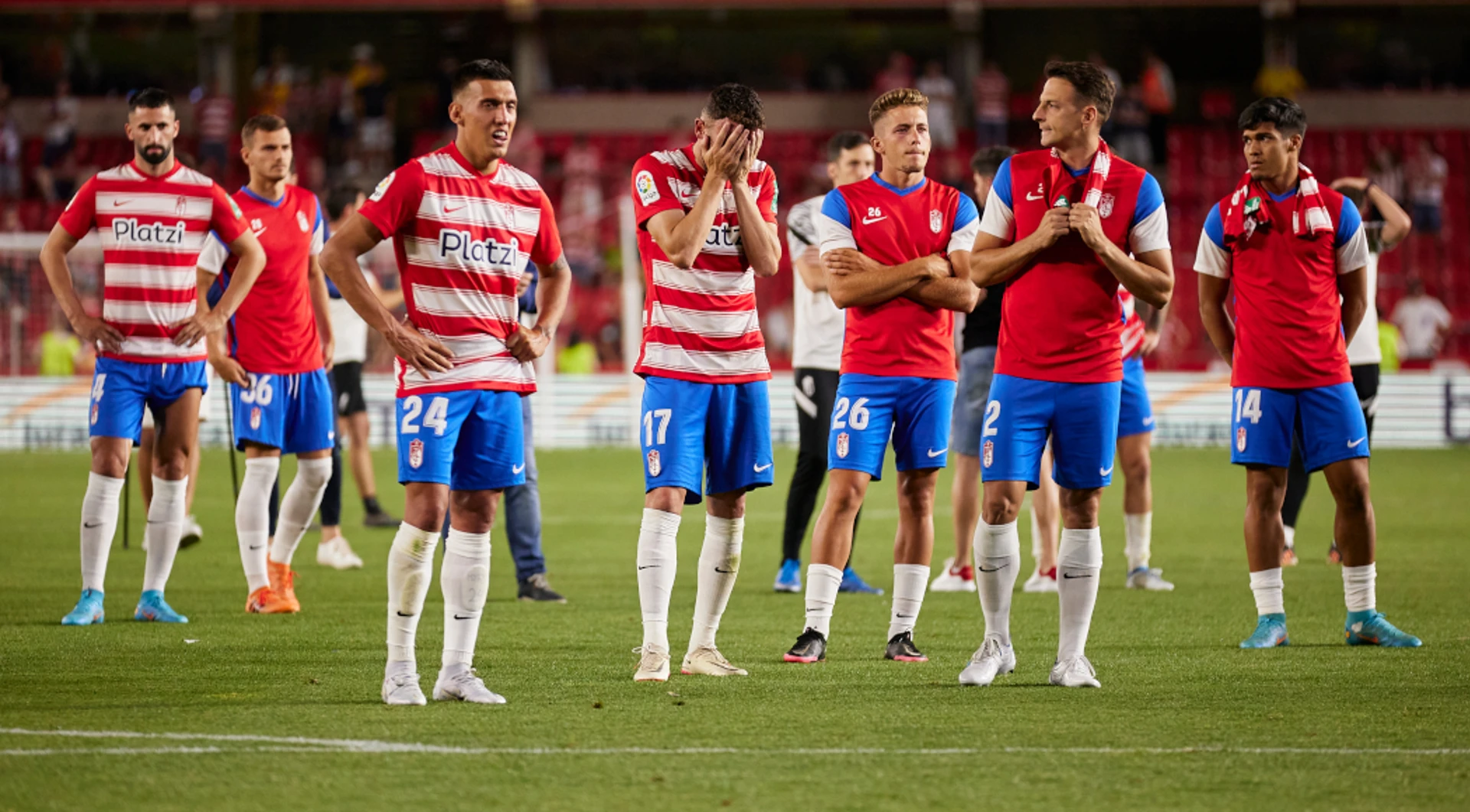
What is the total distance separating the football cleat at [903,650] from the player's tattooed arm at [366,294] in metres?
2.34

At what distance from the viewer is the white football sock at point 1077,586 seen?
6.48 metres

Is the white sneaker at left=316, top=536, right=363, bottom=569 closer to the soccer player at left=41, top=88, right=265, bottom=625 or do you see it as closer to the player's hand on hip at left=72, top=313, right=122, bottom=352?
the soccer player at left=41, top=88, right=265, bottom=625

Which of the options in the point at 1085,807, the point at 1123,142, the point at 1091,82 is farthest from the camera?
the point at 1123,142

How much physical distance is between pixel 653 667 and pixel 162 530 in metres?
3.10

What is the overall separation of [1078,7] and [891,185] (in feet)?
93.7

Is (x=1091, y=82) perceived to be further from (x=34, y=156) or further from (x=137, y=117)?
(x=34, y=156)

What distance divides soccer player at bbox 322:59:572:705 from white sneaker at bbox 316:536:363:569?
5062 millimetres

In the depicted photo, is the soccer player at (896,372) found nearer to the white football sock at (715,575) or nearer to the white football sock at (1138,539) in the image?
the white football sock at (715,575)

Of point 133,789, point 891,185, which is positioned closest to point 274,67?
point 891,185

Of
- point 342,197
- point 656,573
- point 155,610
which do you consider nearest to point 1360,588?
point 656,573

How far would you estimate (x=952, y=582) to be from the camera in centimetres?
997

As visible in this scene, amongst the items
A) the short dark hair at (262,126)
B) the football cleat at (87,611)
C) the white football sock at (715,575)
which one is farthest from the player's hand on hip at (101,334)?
the white football sock at (715,575)

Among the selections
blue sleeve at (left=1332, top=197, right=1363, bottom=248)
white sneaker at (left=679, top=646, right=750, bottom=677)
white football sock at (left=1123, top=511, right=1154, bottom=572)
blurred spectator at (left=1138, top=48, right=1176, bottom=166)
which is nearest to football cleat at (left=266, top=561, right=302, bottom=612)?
white sneaker at (left=679, top=646, right=750, bottom=677)

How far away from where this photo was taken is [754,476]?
Result: 677cm
